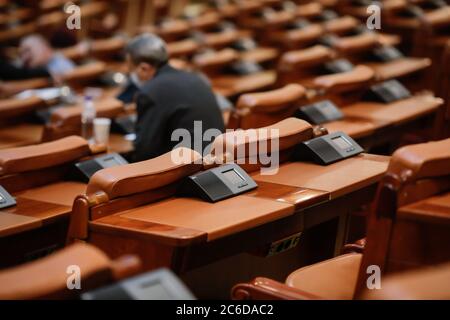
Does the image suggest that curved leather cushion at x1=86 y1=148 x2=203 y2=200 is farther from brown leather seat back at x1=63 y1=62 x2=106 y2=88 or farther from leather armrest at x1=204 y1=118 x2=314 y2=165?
brown leather seat back at x1=63 y1=62 x2=106 y2=88

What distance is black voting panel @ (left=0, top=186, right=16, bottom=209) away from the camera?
1.36m

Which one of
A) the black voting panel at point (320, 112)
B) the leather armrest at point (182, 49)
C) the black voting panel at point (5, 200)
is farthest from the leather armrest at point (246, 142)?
the leather armrest at point (182, 49)

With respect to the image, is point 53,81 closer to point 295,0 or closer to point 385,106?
point 385,106

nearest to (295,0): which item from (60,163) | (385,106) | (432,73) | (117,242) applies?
(432,73)

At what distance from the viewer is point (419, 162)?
105 cm

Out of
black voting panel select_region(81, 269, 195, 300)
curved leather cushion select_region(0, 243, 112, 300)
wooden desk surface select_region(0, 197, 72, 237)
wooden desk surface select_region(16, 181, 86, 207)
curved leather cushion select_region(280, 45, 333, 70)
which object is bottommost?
wooden desk surface select_region(16, 181, 86, 207)

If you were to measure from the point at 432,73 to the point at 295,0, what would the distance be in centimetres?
148

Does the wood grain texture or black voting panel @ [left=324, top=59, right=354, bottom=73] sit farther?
black voting panel @ [left=324, top=59, right=354, bottom=73]

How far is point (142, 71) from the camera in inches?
82.7

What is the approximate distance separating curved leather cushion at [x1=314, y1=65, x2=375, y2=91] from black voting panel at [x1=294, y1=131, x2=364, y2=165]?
0.48m

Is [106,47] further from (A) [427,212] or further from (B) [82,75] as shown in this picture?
(A) [427,212]

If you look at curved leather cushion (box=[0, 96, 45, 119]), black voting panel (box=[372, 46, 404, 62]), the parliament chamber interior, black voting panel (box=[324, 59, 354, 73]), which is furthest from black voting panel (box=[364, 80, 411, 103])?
curved leather cushion (box=[0, 96, 45, 119])

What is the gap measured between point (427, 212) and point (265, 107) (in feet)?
2.91
